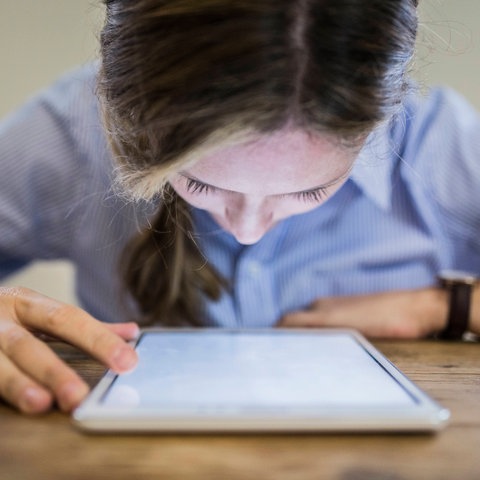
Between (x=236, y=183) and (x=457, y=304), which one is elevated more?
(x=236, y=183)

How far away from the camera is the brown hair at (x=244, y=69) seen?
1.42 feet

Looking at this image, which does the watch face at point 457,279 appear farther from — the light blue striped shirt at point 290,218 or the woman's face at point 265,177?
the woman's face at point 265,177

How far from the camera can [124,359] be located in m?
0.48

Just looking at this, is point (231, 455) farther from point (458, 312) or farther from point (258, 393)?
point (458, 312)

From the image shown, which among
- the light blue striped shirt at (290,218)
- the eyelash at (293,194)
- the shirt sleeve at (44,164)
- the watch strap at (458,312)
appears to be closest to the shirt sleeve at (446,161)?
the light blue striped shirt at (290,218)

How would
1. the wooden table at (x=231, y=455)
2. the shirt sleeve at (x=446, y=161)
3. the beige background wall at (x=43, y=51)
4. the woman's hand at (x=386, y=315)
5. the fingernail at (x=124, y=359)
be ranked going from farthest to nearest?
1. the beige background wall at (x=43, y=51)
2. the shirt sleeve at (x=446, y=161)
3. the woman's hand at (x=386, y=315)
4. the fingernail at (x=124, y=359)
5. the wooden table at (x=231, y=455)

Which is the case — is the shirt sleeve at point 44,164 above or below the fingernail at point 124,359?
above

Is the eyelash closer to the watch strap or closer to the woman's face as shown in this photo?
the woman's face

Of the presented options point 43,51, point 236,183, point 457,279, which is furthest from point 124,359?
point 43,51

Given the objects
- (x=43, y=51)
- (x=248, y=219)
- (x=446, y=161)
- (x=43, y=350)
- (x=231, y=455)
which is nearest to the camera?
(x=231, y=455)

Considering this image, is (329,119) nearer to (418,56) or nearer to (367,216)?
(418,56)

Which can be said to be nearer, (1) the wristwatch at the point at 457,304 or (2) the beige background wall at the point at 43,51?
(1) the wristwatch at the point at 457,304

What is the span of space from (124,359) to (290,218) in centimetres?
42

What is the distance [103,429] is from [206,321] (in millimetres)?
457
